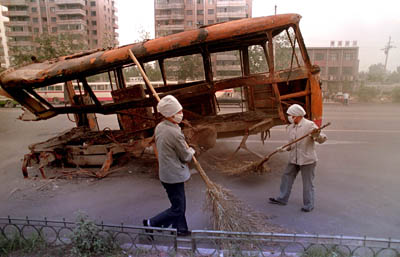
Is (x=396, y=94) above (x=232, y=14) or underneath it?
underneath

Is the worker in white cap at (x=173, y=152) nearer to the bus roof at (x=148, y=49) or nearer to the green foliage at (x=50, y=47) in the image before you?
the bus roof at (x=148, y=49)

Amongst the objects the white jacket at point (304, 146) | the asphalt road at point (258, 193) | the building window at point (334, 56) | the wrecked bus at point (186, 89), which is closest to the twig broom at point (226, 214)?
the asphalt road at point (258, 193)

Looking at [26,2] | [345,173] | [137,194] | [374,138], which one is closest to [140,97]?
[137,194]

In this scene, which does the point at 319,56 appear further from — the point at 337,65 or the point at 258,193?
the point at 258,193

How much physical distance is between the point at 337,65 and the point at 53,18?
13805 mm

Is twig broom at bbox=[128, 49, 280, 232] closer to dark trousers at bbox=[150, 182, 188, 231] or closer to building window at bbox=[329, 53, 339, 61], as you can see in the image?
dark trousers at bbox=[150, 182, 188, 231]

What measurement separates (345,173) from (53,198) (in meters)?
5.55

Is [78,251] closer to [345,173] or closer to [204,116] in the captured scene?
[204,116]

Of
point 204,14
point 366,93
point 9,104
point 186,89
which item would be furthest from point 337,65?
point 9,104

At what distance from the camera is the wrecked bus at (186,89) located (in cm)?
433

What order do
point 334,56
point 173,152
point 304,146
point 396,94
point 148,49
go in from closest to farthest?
1. point 173,152
2. point 304,146
3. point 148,49
4. point 396,94
5. point 334,56

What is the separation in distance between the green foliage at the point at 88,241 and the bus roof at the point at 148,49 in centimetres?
294

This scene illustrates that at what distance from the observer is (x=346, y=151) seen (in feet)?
21.5

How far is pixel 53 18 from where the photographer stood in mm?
11281
